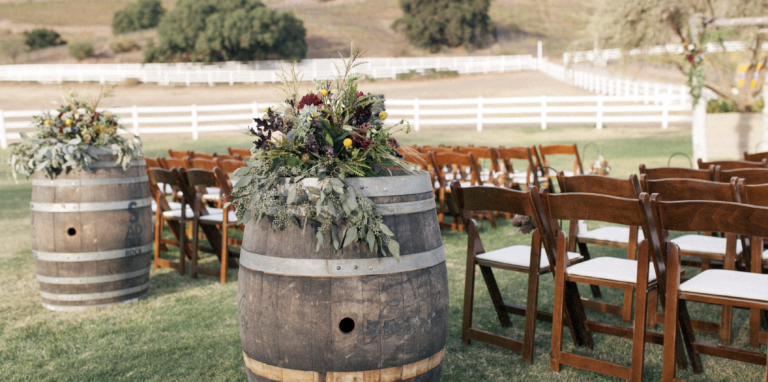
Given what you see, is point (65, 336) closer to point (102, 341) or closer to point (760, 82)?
point (102, 341)

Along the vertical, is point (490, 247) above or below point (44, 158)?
below

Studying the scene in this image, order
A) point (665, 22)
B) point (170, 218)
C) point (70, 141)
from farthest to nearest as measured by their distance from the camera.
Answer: point (665, 22) < point (170, 218) < point (70, 141)

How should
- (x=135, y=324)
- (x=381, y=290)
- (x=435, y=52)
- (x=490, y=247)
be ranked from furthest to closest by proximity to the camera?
(x=435, y=52), (x=490, y=247), (x=135, y=324), (x=381, y=290)

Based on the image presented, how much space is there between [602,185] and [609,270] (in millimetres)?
671

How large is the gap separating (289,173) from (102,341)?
2.31 m

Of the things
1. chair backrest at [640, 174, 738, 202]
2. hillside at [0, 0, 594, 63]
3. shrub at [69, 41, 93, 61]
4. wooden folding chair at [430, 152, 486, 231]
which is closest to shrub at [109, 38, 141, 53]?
hillside at [0, 0, 594, 63]

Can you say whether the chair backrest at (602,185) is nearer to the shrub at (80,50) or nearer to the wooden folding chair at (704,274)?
the wooden folding chair at (704,274)

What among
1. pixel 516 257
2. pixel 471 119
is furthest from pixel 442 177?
pixel 471 119

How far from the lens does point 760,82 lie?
18.4 m

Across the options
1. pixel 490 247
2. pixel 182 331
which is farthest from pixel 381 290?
pixel 490 247

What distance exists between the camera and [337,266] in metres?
2.30

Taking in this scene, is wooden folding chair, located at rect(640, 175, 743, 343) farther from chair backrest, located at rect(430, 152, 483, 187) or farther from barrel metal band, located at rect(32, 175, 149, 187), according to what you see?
barrel metal band, located at rect(32, 175, 149, 187)

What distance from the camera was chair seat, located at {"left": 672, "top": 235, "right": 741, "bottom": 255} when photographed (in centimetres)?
376

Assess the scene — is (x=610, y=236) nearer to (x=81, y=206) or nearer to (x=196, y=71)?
(x=81, y=206)
